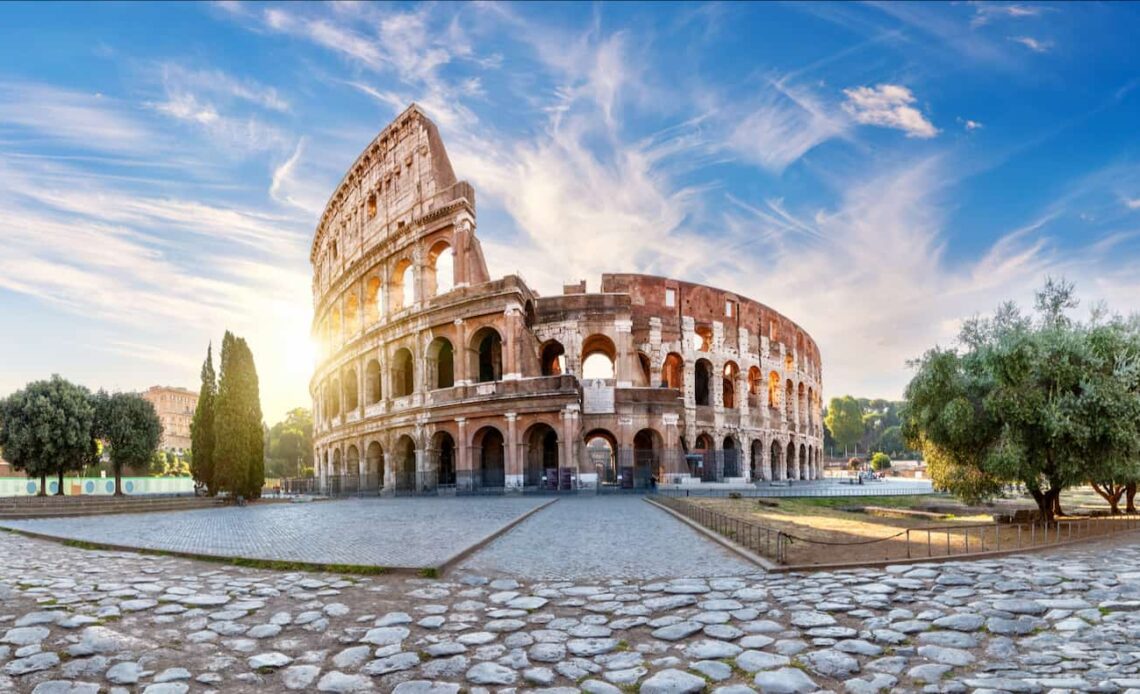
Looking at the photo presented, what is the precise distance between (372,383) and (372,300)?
5.29 m

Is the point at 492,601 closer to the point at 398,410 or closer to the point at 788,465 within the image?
the point at 398,410

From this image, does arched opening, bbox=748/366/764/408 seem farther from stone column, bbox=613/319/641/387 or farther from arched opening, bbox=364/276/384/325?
arched opening, bbox=364/276/384/325

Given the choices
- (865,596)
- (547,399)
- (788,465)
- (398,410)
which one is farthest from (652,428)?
(865,596)

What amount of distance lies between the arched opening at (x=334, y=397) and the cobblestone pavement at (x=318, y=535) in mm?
25849

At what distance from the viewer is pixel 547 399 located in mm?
29719

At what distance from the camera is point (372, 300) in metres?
40.2

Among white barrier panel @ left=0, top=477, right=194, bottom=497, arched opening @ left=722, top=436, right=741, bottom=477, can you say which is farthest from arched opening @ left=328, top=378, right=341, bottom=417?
arched opening @ left=722, top=436, right=741, bottom=477

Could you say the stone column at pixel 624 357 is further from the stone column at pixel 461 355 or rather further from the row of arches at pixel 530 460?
the stone column at pixel 461 355

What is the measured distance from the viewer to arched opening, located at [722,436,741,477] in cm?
4112

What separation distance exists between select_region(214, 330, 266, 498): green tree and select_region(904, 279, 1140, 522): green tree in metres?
26.4

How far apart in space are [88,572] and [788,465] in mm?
47409

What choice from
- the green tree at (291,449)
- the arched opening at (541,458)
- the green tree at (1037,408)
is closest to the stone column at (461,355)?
the arched opening at (541,458)

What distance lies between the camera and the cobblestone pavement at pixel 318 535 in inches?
369

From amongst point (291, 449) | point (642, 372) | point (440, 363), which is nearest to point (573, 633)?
point (642, 372)
